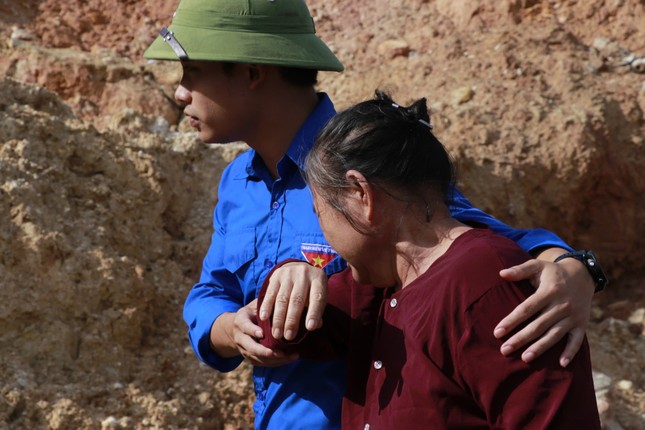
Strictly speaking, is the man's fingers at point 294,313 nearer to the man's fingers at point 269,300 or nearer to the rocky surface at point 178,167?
the man's fingers at point 269,300

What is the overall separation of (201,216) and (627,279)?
248 centimetres

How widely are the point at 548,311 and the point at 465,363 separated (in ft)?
0.64

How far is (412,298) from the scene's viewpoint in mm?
2047

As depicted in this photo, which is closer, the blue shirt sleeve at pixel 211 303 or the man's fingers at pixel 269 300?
the man's fingers at pixel 269 300

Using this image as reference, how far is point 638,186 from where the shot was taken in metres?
5.64

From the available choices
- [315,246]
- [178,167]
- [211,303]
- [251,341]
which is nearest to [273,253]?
[315,246]

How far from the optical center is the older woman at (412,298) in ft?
6.08

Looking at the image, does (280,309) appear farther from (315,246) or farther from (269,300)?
(315,246)

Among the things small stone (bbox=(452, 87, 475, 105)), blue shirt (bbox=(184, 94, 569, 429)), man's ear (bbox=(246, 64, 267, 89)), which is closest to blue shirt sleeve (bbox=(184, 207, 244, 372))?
blue shirt (bbox=(184, 94, 569, 429))

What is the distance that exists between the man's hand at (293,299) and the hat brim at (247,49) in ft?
2.03

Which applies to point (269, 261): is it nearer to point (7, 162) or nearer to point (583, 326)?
point (583, 326)

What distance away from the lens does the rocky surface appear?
4113 millimetres

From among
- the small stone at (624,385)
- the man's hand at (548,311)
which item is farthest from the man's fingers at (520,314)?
the small stone at (624,385)

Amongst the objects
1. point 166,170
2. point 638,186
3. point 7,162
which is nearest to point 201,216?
point 166,170
